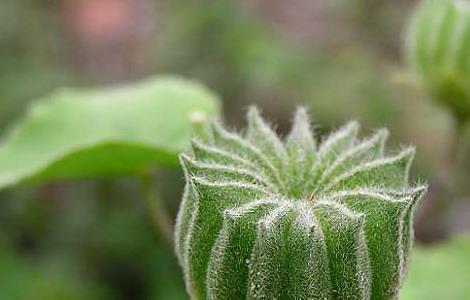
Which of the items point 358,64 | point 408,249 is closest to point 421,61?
point 408,249

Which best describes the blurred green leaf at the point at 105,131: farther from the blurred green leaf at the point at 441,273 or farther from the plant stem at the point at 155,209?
the blurred green leaf at the point at 441,273

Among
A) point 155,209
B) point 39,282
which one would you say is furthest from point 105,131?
point 39,282

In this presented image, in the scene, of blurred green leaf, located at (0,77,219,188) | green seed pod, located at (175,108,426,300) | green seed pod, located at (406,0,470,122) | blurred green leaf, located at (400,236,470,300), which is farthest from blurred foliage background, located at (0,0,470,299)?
green seed pod, located at (175,108,426,300)

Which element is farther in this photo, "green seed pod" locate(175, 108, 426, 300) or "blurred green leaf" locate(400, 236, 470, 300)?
"blurred green leaf" locate(400, 236, 470, 300)

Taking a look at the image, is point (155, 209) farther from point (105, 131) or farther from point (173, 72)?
point (173, 72)

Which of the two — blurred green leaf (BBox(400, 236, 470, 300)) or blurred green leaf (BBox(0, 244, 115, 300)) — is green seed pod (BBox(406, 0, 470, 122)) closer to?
blurred green leaf (BBox(400, 236, 470, 300))

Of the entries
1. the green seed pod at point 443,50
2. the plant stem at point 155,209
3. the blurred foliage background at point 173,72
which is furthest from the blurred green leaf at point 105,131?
the blurred foliage background at point 173,72
